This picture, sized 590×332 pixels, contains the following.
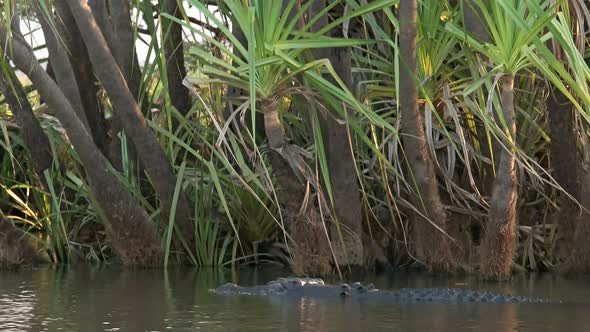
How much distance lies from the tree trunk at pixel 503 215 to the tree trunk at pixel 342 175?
0.68 m

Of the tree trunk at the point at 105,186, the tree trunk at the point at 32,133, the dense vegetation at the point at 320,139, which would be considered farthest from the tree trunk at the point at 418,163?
the tree trunk at the point at 32,133

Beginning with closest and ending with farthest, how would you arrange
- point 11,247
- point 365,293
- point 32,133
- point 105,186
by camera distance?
point 365,293
point 105,186
point 11,247
point 32,133

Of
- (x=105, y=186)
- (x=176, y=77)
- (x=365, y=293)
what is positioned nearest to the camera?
Answer: (x=365, y=293)

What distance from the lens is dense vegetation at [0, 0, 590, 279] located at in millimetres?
5055

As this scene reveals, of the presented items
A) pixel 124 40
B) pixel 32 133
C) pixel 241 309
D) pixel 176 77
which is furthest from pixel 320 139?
pixel 32 133

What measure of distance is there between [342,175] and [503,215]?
83cm

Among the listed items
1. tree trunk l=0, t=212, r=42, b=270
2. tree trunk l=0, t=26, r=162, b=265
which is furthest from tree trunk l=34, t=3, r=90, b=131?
tree trunk l=0, t=212, r=42, b=270

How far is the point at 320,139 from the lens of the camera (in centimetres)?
528

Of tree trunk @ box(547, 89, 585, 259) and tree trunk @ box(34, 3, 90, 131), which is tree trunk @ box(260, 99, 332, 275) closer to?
tree trunk @ box(547, 89, 585, 259)

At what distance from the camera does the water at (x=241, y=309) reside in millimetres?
3941

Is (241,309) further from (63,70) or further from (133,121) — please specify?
(63,70)

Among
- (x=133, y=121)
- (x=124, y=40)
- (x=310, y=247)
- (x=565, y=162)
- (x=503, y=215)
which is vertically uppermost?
(x=124, y=40)

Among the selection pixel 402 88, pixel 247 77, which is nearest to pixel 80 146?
pixel 247 77

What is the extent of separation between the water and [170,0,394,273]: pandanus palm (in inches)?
16.2
